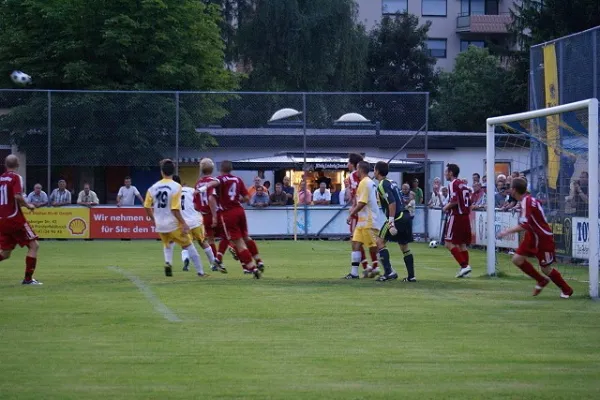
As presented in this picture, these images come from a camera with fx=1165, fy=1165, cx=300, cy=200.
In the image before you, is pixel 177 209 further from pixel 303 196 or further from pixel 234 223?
pixel 303 196

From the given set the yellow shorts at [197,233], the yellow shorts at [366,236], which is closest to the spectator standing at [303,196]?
the yellow shorts at [197,233]

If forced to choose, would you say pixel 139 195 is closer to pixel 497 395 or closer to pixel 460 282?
→ pixel 460 282

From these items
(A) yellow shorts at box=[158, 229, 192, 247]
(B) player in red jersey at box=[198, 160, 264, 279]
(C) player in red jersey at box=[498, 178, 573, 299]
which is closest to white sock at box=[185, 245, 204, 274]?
(A) yellow shorts at box=[158, 229, 192, 247]

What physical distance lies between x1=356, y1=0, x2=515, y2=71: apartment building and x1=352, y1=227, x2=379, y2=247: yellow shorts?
65812 mm

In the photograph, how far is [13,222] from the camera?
1880cm

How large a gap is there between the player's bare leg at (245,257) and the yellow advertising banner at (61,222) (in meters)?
16.7

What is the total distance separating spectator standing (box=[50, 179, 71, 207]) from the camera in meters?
35.1

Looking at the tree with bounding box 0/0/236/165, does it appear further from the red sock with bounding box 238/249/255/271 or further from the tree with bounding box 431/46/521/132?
the red sock with bounding box 238/249/255/271

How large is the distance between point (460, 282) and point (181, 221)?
16.0 feet

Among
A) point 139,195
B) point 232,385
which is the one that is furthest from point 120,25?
point 232,385

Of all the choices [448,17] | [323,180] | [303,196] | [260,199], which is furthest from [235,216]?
[448,17]

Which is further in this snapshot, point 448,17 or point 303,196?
point 448,17

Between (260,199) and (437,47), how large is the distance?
175 ft

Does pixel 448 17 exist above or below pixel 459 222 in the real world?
above
